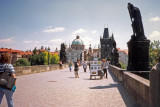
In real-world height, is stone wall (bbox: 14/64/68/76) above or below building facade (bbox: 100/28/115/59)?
below

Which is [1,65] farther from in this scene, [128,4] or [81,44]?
[81,44]

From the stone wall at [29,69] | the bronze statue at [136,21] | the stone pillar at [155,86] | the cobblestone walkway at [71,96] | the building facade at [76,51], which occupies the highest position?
the building facade at [76,51]

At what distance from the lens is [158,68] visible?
125 inches

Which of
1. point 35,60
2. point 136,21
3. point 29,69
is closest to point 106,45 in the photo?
point 35,60

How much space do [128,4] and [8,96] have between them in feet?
26.7

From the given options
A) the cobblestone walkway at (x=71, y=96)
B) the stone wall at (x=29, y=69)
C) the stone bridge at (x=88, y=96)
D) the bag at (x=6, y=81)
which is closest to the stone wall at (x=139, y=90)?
the stone bridge at (x=88, y=96)

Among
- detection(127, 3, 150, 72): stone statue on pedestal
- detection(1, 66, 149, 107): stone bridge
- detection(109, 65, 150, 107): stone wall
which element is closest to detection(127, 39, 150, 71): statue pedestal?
detection(127, 3, 150, 72): stone statue on pedestal

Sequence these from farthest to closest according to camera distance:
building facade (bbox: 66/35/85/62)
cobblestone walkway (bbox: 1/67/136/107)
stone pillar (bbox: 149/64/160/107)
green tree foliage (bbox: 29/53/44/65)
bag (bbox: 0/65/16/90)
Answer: building facade (bbox: 66/35/85/62) → green tree foliage (bbox: 29/53/44/65) → cobblestone walkway (bbox: 1/67/136/107) → bag (bbox: 0/65/16/90) → stone pillar (bbox: 149/64/160/107)

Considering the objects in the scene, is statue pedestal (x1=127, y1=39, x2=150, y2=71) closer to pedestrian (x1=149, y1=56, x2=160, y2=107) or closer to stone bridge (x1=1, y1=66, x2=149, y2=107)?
stone bridge (x1=1, y1=66, x2=149, y2=107)

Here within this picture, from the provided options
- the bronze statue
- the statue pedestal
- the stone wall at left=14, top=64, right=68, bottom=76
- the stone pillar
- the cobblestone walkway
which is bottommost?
the cobblestone walkway

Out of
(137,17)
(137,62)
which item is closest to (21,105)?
(137,62)

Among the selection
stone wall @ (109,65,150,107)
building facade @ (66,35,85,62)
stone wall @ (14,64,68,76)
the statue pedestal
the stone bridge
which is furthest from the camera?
building facade @ (66,35,85,62)

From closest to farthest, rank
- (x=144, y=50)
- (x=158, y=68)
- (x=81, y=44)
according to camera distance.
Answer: (x=158, y=68) → (x=144, y=50) → (x=81, y=44)

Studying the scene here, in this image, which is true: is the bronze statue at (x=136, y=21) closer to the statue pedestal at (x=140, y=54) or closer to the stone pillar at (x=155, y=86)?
the statue pedestal at (x=140, y=54)
